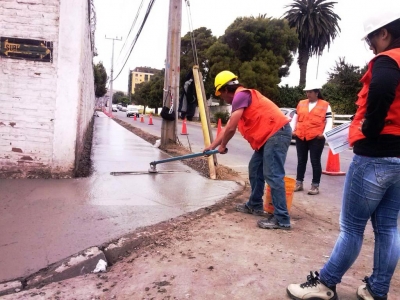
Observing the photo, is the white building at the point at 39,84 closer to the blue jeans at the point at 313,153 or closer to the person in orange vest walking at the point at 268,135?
the person in orange vest walking at the point at 268,135

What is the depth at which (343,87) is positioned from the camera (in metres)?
26.3

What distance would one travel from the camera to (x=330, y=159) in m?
8.12

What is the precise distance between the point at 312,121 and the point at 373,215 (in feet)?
11.0

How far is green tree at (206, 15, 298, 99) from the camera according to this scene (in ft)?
99.8

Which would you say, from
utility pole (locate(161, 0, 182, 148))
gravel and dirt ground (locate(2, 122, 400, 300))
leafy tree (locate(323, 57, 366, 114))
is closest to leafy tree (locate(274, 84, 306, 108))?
leafy tree (locate(323, 57, 366, 114))

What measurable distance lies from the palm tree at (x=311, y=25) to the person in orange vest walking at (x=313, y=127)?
31848 mm

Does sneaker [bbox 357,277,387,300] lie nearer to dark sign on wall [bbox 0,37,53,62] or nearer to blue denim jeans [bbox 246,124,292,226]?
blue denim jeans [bbox 246,124,292,226]

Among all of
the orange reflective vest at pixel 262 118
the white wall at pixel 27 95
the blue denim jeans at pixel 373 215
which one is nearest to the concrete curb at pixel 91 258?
the orange reflective vest at pixel 262 118

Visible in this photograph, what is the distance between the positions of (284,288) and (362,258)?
1.02 meters

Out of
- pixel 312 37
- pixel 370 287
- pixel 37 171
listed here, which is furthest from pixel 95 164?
pixel 312 37

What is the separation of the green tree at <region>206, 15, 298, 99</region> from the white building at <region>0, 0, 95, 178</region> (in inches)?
1009

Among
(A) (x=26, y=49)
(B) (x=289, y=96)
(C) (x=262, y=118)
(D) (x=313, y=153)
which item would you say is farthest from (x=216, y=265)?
(B) (x=289, y=96)

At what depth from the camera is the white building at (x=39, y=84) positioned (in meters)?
5.03

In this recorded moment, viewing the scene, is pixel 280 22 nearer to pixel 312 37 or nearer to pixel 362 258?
pixel 312 37
